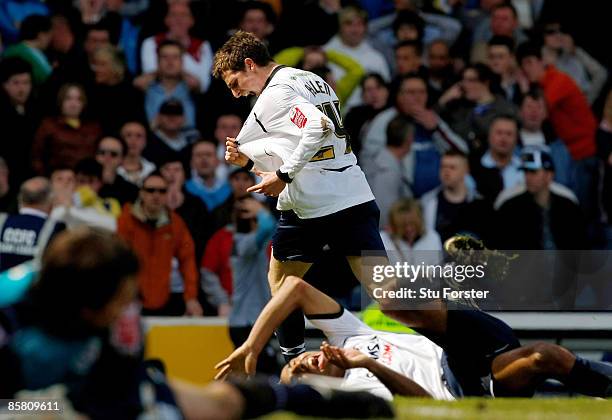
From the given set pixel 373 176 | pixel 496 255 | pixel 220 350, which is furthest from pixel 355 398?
pixel 373 176

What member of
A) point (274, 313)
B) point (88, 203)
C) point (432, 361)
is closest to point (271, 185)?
point (274, 313)

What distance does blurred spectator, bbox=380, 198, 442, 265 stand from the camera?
41.0ft

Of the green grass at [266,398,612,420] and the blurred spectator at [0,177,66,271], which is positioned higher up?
the blurred spectator at [0,177,66,271]

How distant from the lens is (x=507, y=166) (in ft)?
45.6

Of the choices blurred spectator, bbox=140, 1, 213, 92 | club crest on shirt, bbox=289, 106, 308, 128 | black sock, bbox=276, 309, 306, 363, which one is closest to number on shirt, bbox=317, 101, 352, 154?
club crest on shirt, bbox=289, 106, 308, 128

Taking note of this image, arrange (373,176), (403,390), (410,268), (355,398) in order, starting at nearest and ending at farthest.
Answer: (355,398) < (403,390) < (410,268) < (373,176)

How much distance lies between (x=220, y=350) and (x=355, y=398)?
6.04 meters

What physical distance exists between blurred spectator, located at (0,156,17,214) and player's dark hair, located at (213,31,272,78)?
4702mm

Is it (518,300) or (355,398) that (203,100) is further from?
(355,398)

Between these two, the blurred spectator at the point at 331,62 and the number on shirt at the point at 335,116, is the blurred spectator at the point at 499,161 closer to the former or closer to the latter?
the blurred spectator at the point at 331,62

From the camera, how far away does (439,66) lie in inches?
587

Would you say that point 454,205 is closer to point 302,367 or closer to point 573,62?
point 573,62

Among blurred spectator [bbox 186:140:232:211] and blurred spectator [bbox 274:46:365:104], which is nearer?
blurred spectator [bbox 186:140:232:211]

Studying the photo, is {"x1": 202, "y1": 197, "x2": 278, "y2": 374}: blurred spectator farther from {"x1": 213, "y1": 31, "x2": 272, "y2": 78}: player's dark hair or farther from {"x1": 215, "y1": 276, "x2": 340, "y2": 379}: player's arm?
{"x1": 215, "y1": 276, "x2": 340, "y2": 379}: player's arm
